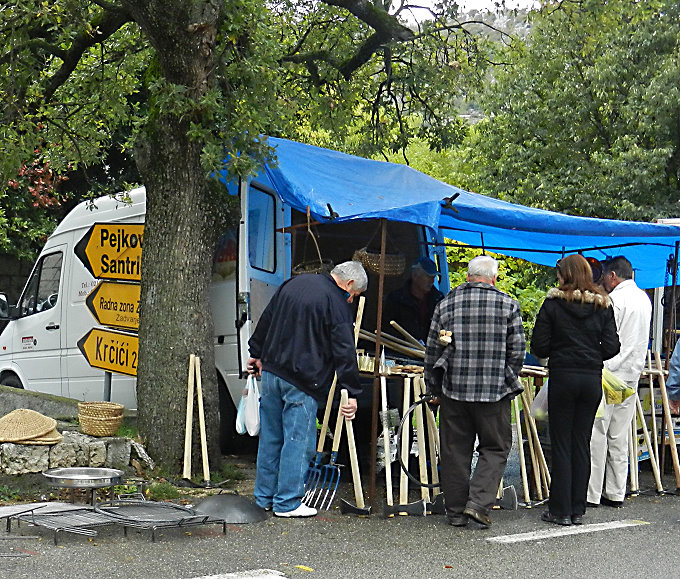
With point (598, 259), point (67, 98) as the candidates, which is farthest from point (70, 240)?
point (598, 259)

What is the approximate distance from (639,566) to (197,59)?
4947 millimetres

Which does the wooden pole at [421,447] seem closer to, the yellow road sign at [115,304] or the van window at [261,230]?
the van window at [261,230]

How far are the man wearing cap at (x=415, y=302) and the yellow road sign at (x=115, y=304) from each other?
2.35 metres

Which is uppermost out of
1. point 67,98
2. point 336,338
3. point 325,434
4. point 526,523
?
point 67,98

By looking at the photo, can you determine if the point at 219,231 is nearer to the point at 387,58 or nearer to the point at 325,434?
the point at 325,434

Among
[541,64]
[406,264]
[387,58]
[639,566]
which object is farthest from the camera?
[541,64]

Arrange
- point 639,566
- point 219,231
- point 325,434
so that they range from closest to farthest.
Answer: point 639,566, point 325,434, point 219,231

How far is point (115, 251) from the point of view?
30.8ft

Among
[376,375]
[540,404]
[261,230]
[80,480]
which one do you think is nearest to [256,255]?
[261,230]

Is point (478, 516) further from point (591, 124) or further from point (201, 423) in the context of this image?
point (591, 124)

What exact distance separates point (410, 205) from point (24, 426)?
10.9 ft

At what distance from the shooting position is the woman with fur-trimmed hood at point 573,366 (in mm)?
6754

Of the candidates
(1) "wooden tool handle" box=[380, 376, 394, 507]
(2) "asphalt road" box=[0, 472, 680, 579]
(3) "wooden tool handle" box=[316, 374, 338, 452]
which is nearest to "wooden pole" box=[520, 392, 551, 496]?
(2) "asphalt road" box=[0, 472, 680, 579]

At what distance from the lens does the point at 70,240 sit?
1034 cm
